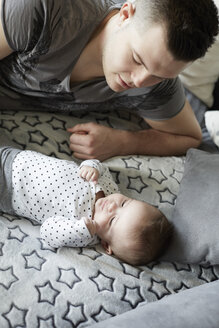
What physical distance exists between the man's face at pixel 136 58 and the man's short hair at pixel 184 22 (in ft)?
0.08

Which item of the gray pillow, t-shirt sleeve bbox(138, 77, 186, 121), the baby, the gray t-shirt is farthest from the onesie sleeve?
t-shirt sleeve bbox(138, 77, 186, 121)

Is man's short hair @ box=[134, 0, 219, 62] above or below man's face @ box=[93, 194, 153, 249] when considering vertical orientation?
above

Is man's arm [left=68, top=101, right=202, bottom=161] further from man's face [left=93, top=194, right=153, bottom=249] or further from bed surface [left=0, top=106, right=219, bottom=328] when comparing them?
man's face [left=93, top=194, right=153, bottom=249]

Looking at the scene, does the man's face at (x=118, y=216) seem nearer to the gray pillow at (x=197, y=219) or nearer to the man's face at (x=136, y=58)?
the gray pillow at (x=197, y=219)

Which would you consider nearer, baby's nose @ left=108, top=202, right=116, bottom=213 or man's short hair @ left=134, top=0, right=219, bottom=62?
man's short hair @ left=134, top=0, right=219, bottom=62

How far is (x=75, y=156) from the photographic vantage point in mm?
1642

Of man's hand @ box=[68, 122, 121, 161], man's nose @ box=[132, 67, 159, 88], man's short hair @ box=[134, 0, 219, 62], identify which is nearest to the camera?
man's short hair @ box=[134, 0, 219, 62]

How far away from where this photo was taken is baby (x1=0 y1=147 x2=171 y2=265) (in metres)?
1.33

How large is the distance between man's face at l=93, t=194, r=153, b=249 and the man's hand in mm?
267

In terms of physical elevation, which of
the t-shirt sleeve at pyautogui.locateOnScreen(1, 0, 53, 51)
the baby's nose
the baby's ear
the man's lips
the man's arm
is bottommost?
the baby's ear

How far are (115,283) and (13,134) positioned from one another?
2.23 feet

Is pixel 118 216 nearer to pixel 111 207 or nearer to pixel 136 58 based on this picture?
pixel 111 207

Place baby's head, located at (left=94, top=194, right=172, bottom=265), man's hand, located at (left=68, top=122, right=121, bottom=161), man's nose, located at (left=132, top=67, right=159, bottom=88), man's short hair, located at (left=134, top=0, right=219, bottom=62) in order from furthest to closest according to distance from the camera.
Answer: man's hand, located at (left=68, top=122, right=121, bottom=161), baby's head, located at (left=94, top=194, right=172, bottom=265), man's nose, located at (left=132, top=67, right=159, bottom=88), man's short hair, located at (left=134, top=0, right=219, bottom=62)

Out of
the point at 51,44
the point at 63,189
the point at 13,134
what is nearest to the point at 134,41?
the point at 51,44
